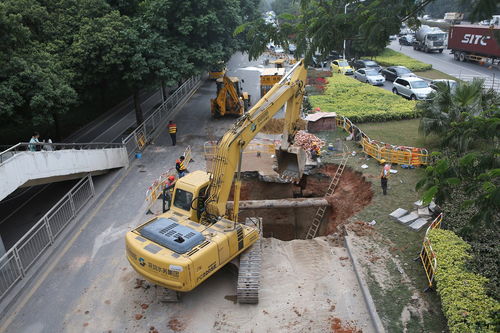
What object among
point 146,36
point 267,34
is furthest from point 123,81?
point 267,34

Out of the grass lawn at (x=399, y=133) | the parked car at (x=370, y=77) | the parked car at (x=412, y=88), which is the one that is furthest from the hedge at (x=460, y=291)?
the parked car at (x=370, y=77)

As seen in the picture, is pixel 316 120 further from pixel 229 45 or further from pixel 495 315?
pixel 495 315

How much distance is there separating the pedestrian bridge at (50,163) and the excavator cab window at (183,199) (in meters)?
5.20

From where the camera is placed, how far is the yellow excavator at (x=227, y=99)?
84.9ft

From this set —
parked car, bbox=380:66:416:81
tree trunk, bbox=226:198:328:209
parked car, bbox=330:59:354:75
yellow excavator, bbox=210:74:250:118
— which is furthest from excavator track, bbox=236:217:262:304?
parked car, bbox=330:59:354:75

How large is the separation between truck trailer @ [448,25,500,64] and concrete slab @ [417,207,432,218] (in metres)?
27.2

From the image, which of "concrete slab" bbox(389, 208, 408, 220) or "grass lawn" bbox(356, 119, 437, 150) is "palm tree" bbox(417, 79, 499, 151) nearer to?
"grass lawn" bbox(356, 119, 437, 150)

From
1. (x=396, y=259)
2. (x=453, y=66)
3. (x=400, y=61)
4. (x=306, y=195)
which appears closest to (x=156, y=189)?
(x=306, y=195)

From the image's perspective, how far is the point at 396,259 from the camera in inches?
466

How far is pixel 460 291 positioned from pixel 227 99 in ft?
64.6

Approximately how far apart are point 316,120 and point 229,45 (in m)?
7.31

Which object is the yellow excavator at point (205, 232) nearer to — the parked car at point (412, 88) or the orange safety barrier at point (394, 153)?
the orange safety barrier at point (394, 153)

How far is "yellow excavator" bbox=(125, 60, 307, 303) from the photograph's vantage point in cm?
982

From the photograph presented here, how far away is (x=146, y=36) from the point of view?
21.2 m
